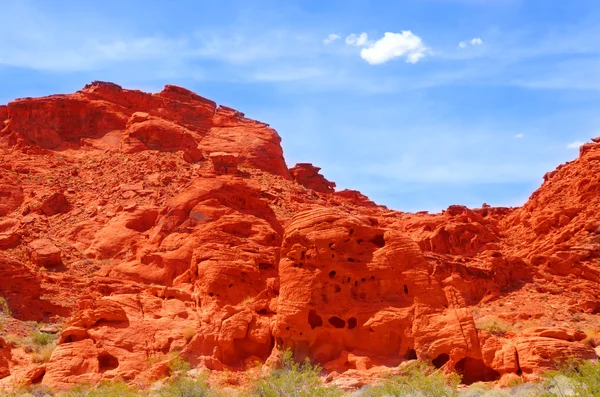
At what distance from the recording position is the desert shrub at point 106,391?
2134 centimetres

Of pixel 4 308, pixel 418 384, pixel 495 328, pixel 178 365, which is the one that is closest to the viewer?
pixel 418 384

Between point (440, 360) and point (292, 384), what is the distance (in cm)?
564

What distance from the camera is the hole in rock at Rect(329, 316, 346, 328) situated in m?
26.4

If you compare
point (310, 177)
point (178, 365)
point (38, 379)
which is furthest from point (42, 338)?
point (310, 177)

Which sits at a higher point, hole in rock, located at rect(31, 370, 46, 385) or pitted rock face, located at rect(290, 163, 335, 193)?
pitted rock face, located at rect(290, 163, 335, 193)

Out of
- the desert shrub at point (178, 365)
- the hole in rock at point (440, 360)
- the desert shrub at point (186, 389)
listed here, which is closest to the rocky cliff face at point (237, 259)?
the hole in rock at point (440, 360)

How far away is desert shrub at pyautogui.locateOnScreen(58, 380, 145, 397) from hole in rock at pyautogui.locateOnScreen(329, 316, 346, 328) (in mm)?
6648

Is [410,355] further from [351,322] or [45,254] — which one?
[45,254]

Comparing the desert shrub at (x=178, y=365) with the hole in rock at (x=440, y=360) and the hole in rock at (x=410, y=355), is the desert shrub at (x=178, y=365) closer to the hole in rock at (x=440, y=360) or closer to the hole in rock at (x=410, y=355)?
the hole in rock at (x=410, y=355)

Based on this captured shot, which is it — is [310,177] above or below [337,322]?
above

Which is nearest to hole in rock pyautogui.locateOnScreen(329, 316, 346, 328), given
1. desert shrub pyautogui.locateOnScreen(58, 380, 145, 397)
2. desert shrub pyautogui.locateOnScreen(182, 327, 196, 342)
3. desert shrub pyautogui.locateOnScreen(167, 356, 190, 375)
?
desert shrub pyautogui.locateOnScreen(182, 327, 196, 342)

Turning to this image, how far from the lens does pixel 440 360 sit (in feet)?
82.6

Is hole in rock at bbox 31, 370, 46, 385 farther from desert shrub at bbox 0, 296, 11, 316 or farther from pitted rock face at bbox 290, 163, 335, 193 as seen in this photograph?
pitted rock face at bbox 290, 163, 335, 193

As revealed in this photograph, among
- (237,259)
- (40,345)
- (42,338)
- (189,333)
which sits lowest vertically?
(40,345)
